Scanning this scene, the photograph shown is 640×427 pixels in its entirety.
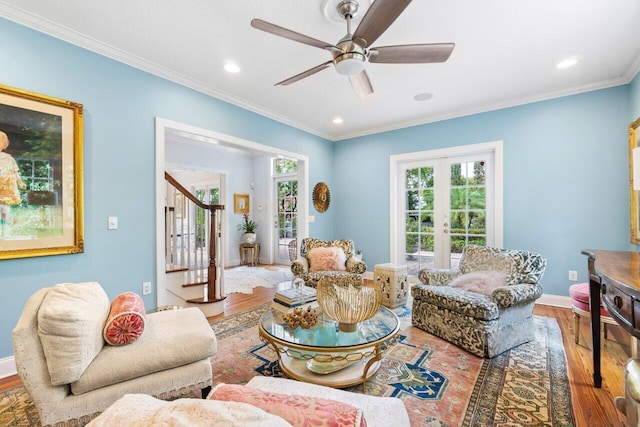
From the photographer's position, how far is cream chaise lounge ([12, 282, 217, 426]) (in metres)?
1.24

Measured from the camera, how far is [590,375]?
199cm

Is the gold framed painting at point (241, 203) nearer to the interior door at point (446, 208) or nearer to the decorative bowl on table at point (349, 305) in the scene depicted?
the interior door at point (446, 208)

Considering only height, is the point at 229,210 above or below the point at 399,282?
above

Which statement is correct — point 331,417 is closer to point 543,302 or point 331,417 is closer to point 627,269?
point 627,269

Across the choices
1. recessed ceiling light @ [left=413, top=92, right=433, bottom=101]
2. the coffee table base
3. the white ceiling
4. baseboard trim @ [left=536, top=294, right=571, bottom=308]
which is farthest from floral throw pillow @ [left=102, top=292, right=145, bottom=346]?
baseboard trim @ [left=536, top=294, right=571, bottom=308]

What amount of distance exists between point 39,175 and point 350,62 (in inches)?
98.5

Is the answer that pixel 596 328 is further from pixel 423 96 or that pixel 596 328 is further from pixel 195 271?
pixel 195 271

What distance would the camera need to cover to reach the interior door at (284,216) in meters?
6.67

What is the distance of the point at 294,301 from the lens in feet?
7.84

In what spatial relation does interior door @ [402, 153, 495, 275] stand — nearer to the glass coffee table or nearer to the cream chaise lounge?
the glass coffee table

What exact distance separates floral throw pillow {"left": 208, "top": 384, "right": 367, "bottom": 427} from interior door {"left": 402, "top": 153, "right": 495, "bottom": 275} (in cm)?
412

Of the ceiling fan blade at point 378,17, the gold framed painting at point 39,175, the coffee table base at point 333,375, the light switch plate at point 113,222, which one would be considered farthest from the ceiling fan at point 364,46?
the light switch plate at point 113,222

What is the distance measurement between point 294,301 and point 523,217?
3.23 metres

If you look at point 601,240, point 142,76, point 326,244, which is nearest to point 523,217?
point 601,240
